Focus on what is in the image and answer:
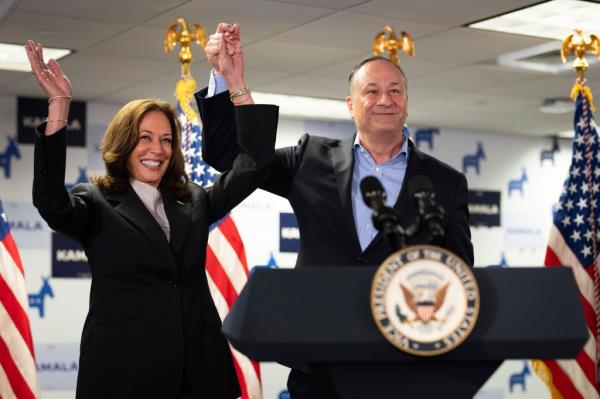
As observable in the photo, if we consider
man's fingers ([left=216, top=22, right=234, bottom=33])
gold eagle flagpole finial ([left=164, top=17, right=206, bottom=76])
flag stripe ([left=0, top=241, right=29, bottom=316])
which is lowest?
flag stripe ([left=0, top=241, right=29, bottom=316])

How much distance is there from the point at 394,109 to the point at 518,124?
784 centimetres

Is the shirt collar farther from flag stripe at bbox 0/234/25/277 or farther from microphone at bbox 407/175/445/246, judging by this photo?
flag stripe at bbox 0/234/25/277

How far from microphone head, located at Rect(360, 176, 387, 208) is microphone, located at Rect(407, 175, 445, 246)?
58mm

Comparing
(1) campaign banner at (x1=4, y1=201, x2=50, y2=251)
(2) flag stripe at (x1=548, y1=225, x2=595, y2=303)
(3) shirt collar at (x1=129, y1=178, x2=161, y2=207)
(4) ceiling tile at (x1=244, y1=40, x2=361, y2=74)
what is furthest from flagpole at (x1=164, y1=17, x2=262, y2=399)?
(1) campaign banner at (x1=4, y1=201, x2=50, y2=251)

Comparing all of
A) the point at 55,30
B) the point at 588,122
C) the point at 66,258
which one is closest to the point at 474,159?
the point at 66,258

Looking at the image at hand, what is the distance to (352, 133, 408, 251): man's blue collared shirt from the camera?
2.40m

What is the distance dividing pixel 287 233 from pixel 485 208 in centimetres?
244

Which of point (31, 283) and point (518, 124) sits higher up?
point (518, 124)

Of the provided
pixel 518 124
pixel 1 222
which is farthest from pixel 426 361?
pixel 518 124

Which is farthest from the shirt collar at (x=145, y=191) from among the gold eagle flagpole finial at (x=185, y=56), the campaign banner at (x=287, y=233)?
the campaign banner at (x=287, y=233)

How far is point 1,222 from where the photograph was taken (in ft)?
18.4

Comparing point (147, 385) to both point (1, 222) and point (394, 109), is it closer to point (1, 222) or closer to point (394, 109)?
point (394, 109)

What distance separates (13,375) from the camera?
5379 millimetres

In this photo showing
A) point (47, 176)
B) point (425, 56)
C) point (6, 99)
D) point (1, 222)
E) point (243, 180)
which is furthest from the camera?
point (6, 99)
